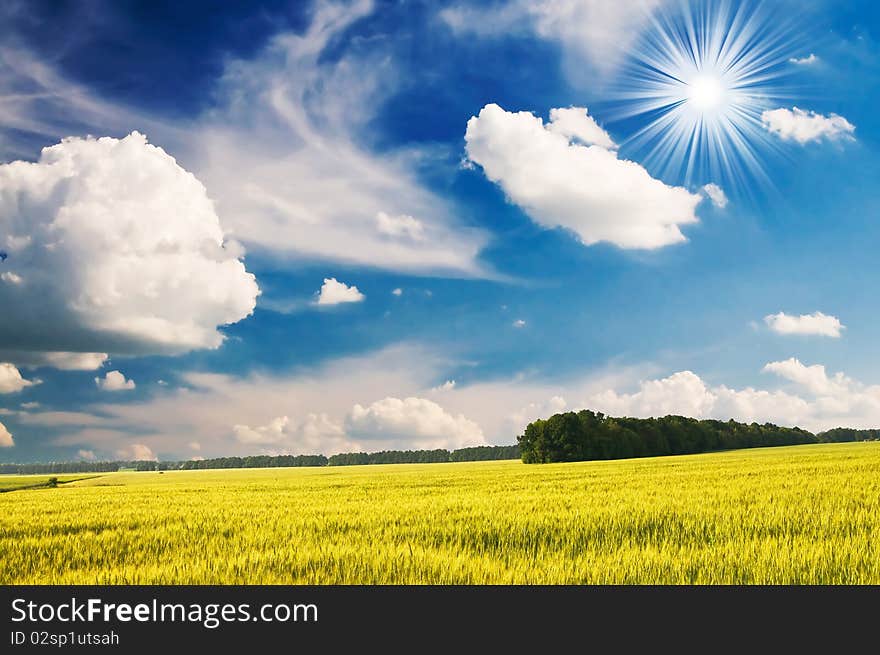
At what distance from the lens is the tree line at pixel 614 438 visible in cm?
8831

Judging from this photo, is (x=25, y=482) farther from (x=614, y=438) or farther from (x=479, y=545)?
(x=479, y=545)

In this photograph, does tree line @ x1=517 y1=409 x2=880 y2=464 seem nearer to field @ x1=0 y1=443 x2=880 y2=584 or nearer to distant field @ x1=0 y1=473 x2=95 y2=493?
distant field @ x1=0 y1=473 x2=95 y2=493

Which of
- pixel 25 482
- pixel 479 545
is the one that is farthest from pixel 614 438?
pixel 25 482

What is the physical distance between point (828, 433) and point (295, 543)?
190m

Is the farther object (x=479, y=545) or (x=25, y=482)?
(x=25, y=482)

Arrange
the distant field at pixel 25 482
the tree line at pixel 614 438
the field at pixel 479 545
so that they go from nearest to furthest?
the field at pixel 479 545 → the distant field at pixel 25 482 → the tree line at pixel 614 438

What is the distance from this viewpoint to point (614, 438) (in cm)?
9194

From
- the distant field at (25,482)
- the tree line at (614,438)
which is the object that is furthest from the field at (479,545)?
the tree line at (614,438)

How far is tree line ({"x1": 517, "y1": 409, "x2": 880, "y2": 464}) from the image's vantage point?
8831cm

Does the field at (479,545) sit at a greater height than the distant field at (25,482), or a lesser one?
greater

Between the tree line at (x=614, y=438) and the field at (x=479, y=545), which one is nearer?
the field at (x=479, y=545)

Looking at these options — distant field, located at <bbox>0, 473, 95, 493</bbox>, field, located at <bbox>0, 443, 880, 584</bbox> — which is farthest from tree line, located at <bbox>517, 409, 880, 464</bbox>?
field, located at <bbox>0, 443, 880, 584</bbox>

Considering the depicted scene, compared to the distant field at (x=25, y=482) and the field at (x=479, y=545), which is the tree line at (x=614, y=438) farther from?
the field at (x=479, y=545)
